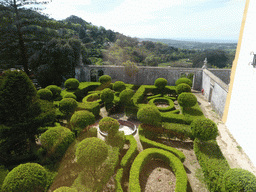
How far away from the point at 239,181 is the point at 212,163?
2.31 meters

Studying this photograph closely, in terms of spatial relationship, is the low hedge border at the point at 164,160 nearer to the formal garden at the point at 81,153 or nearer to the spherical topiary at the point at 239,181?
the formal garden at the point at 81,153

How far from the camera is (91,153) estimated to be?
7.08 meters

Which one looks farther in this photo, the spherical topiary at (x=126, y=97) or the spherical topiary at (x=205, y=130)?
the spherical topiary at (x=126, y=97)

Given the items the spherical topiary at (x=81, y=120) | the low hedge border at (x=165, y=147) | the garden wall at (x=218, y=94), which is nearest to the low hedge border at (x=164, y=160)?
A: the low hedge border at (x=165, y=147)

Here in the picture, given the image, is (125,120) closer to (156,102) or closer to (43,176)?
(156,102)

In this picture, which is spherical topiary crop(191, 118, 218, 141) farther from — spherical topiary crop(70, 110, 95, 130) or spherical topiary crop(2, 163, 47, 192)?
spherical topiary crop(2, 163, 47, 192)

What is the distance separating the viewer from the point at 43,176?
20.4ft

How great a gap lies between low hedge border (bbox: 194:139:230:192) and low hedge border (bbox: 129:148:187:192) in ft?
4.12

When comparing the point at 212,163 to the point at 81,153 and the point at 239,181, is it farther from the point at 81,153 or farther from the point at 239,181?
the point at 81,153

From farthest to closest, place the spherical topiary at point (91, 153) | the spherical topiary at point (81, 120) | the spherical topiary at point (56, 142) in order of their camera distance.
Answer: the spherical topiary at point (81, 120)
the spherical topiary at point (56, 142)
the spherical topiary at point (91, 153)

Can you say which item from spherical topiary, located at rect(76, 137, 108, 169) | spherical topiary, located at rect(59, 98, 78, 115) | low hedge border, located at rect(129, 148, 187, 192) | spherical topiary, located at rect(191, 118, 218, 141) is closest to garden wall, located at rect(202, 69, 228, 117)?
spherical topiary, located at rect(191, 118, 218, 141)

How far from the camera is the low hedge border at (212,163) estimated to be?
7.72 metres

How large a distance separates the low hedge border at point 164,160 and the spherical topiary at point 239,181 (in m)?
1.96

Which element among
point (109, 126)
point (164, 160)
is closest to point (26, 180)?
point (109, 126)
